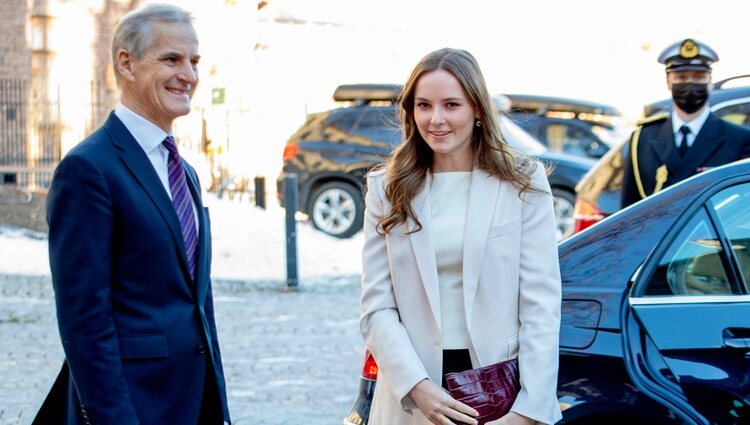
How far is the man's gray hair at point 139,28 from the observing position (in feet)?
10.1

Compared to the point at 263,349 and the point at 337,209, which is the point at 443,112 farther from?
the point at 337,209

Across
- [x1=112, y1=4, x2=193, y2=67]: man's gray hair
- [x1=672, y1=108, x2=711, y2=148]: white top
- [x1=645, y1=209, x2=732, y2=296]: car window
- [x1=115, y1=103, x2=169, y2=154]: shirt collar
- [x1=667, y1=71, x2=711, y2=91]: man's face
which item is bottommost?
[x1=645, y1=209, x2=732, y2=296]: car window

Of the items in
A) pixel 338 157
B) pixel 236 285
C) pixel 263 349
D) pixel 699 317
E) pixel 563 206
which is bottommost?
pixel 236 285

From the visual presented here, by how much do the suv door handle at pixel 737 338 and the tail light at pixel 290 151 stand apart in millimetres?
12772

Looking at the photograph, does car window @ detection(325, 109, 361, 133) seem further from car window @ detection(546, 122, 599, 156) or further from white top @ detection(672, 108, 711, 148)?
white top @ detection(672, 108, 711, 148)

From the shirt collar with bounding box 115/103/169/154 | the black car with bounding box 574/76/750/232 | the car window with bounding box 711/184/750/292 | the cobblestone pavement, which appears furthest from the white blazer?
the black car with bounding box 574/76/750/232

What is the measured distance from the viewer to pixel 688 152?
5.72 metres

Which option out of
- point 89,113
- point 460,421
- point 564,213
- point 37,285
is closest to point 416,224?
point 460,421

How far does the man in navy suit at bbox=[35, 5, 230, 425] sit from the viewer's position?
2896mm

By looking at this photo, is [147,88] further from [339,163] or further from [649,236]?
[339,163]

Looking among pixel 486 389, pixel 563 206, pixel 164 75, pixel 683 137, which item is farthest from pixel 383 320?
pixel 563 206

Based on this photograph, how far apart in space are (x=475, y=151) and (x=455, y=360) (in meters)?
0.59

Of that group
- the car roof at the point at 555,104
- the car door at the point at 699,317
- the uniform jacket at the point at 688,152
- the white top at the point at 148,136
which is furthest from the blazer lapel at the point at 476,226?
the car roof at the point at 555,104

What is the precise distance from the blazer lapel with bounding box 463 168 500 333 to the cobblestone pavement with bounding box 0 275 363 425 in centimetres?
371
